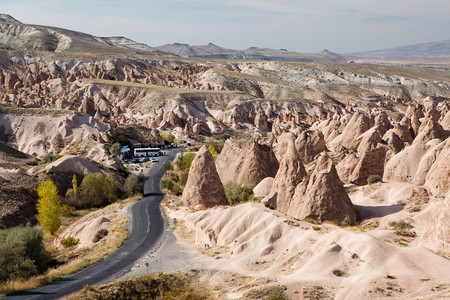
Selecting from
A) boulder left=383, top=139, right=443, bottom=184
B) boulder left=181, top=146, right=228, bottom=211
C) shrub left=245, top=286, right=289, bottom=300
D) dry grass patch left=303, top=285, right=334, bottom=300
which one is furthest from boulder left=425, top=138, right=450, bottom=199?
shrub left=245, top=286, right=289, bottom=300

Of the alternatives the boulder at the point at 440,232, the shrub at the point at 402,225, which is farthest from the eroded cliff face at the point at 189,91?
the boulder at the point at 440,232

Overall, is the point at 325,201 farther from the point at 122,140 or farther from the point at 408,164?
the point at 122,140

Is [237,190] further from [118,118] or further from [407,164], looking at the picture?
[118,118]

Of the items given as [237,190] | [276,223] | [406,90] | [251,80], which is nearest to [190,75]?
[251,80]

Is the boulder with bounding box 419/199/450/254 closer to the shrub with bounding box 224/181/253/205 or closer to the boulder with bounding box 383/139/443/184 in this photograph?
the boulder with bounding box 383/139/443/184

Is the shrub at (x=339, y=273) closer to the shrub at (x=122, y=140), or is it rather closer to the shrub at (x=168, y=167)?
the shrub at (x=168, y=167)
